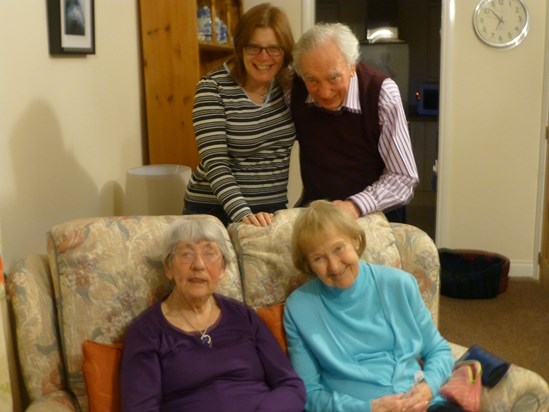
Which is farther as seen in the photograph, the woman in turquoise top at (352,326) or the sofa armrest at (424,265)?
the sofa armrest at (424,265)

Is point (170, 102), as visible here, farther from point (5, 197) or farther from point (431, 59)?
point (431, 59)

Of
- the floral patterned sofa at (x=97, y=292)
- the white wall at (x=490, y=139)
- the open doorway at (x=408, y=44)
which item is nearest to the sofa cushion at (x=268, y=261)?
the floral patterned sofa at (x=97, y=292)

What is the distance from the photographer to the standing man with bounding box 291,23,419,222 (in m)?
2.12

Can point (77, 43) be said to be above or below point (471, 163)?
above

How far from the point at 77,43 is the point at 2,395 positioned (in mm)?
1437

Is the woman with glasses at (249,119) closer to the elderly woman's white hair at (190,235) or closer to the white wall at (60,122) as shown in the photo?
the elderly woman's white hair at (190,235)

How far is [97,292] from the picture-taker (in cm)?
189

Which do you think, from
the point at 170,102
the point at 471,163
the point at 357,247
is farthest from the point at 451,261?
the point at 357,247

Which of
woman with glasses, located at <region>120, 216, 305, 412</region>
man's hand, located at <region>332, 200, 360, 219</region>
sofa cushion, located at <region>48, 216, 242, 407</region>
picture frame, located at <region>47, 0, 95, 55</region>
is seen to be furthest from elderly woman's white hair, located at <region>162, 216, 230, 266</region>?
picture frame, located at <region>47, 0, 95, 55</region>

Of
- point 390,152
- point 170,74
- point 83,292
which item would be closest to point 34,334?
point 83,292

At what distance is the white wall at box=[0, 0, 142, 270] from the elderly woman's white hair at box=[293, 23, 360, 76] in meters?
0.87

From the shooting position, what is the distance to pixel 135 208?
2.86 metres

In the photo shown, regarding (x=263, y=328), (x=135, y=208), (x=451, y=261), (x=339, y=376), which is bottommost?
(x=451, y=261)

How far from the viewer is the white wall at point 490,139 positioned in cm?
420
